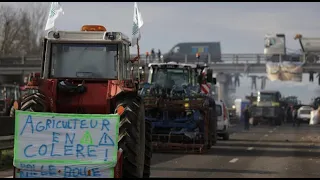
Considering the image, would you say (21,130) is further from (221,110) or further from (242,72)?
(242,72)

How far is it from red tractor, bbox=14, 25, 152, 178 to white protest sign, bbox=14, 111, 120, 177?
52cm

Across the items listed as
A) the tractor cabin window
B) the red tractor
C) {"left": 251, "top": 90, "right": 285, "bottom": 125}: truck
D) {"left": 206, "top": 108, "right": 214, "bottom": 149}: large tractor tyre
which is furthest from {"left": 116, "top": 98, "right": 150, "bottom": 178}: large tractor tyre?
{"left": 251, "top": 90, "right": 285, "bottom": 125}: truck

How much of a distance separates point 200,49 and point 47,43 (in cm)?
7022

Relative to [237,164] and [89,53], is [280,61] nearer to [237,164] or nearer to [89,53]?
[237,164]

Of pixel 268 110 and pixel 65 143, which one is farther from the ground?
pixel 65 143

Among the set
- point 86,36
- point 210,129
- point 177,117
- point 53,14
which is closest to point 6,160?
point 53,14

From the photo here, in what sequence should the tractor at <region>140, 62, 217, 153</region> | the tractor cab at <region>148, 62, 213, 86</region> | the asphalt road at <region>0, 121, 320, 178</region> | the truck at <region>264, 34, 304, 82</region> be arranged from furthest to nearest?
the truck at <region>264, 34, 304, 82</region> → the tractor cab at <region>148, 62, 213, 86</region> → the tractor at <region>140, 62, 217, 153</region> → the asphalt road at <region>0, 121, 320, 178</region>

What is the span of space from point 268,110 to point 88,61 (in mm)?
51455

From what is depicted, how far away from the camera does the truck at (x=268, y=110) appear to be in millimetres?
63200

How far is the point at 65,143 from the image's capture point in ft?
33.7

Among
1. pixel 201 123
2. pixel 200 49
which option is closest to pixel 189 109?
pixel 201 123

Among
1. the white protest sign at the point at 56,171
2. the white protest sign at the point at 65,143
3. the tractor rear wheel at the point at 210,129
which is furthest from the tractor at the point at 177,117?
the white protest sign at the point at 56,171

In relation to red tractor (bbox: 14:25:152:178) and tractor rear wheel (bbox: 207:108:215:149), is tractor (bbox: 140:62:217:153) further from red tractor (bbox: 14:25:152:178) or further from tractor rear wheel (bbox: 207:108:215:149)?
red tractor (bbox: 14:25:152:178)

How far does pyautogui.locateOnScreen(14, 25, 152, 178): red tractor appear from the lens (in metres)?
11.5
